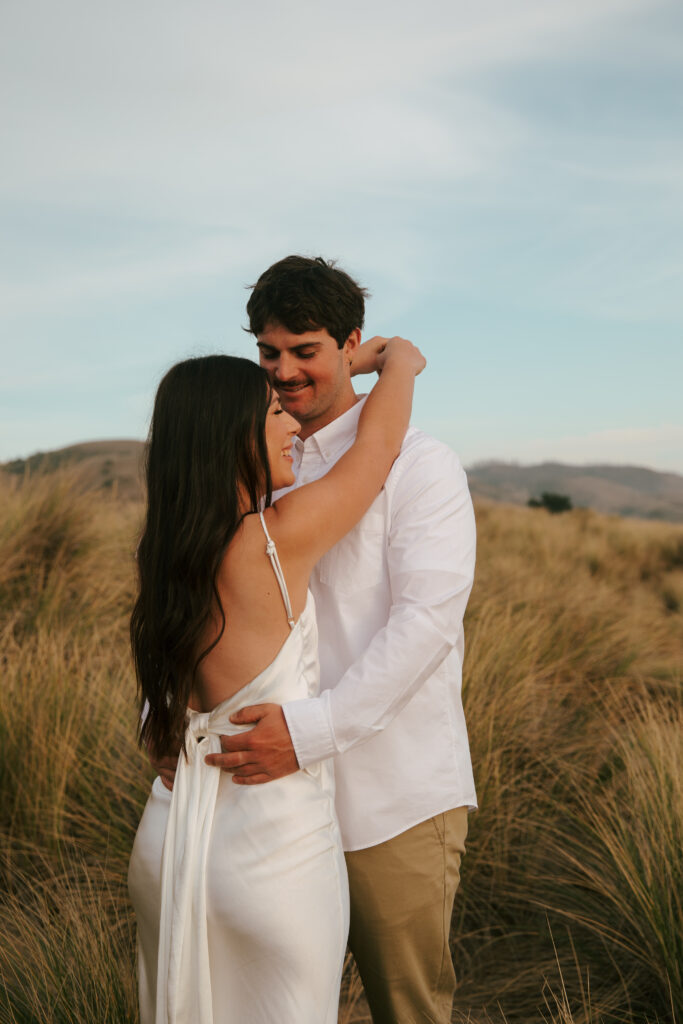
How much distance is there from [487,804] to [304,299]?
8.03 feet

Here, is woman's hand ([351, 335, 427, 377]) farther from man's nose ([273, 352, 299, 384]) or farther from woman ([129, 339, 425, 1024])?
woman ([129, 339, 425, 1024])

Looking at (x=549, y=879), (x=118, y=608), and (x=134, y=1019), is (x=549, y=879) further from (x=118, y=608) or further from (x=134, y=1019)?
(x=118, y=608)

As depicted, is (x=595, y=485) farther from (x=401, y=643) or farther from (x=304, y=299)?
(x=401, y=643)

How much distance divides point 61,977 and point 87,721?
1.81m

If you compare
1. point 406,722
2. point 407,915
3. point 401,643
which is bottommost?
point 407,915

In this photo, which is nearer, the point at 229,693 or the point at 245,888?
the point at 245,888

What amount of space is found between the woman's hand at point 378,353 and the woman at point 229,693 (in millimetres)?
745

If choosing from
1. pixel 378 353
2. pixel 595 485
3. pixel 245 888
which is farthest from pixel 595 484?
pixel 245 888

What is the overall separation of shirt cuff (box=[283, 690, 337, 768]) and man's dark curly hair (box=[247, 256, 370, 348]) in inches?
48.5

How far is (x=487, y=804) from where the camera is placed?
379 centimetres

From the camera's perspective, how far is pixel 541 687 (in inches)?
199

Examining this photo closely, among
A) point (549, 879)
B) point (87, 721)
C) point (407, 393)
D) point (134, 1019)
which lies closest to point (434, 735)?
point (407, 393)

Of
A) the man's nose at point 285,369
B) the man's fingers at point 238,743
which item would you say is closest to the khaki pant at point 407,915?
the man's fingers at point 238,743

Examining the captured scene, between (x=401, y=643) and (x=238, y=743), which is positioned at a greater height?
(x=401, y=643)
